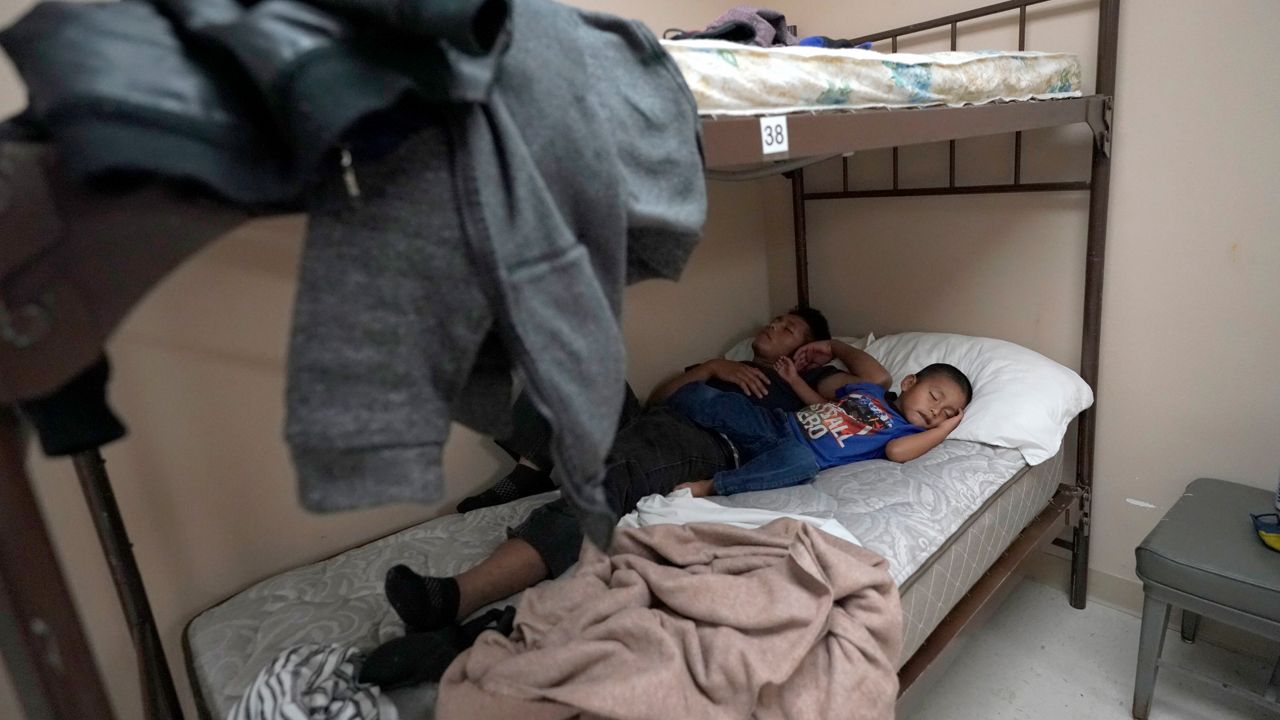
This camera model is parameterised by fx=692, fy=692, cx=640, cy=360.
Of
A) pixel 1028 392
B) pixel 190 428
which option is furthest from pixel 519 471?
pixel 1028 392

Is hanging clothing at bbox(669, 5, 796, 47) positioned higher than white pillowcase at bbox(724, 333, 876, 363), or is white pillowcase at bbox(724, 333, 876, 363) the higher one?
hanging clothing at bbox(669, 5, 796, 47)

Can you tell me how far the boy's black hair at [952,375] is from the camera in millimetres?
1931

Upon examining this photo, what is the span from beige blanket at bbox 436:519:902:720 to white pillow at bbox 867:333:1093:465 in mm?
720

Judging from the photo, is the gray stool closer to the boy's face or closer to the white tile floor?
the white tile floor

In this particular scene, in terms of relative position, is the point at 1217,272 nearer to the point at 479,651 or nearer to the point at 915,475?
the point at 915,475

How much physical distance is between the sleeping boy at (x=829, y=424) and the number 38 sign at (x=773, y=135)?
957 mm

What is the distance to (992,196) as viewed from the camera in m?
2.05

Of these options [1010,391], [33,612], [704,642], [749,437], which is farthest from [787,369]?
[33,612]

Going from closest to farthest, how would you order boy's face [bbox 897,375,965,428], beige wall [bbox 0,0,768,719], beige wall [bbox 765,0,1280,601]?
beige wall [bbox 0,0,768,719]
beige wall [bbox 765,0,1280,601]
boy's face [bbox 897,375,965,428]

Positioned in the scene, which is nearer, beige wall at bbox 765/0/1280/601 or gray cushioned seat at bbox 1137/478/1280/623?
gray cushioned seat at bbox 1137/478/1280/623

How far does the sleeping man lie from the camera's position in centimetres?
131

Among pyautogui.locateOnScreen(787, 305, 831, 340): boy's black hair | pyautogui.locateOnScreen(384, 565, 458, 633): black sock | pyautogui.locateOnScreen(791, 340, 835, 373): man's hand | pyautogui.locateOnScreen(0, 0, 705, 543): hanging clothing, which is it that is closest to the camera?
pyautogui.locateOnScreen(0, 0, 705, 543): hanging clothing

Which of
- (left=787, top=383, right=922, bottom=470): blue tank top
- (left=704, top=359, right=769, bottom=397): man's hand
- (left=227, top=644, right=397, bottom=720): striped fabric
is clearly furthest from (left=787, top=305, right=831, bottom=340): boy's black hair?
(left=227, top=644, right=397, bottom=720): striped fabric

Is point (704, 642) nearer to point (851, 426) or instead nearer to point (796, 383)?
point (851, 426)
